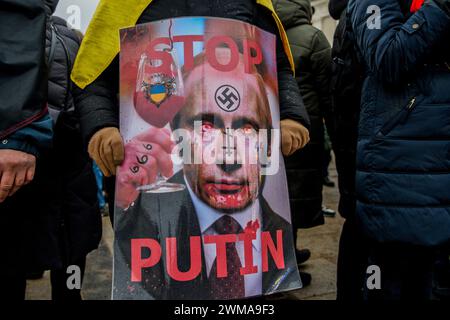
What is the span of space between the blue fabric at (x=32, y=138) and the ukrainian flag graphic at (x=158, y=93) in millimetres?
382

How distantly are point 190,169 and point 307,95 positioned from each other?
67.2 inches

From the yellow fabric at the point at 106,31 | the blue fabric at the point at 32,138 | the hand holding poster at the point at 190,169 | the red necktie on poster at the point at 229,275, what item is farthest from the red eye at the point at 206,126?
the blue fabric at the point at 32,138

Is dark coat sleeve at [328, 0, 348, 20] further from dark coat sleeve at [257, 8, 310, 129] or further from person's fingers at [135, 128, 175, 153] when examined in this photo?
person's fingers at [135, 128, 175, 153]

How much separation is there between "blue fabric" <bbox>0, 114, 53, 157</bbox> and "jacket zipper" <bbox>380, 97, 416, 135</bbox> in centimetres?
121

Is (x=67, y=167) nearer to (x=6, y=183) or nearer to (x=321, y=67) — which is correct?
(x=6, y=183)

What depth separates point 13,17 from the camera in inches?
56.1

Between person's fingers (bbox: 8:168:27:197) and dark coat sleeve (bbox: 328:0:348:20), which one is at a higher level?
dark coat sleeve (bbox: 328:0:348:20)

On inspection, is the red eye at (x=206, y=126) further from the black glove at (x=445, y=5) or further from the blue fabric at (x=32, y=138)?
the black glove at (x=445, y=5)

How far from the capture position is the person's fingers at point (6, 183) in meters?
1.38

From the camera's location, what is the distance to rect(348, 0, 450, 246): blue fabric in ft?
5.69

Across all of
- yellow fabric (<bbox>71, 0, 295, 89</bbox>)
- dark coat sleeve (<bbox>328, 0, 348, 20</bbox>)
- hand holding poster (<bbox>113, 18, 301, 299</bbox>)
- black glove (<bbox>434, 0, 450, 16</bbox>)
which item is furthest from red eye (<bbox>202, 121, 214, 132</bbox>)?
dark coat sleeve (<bbox>328, 0, 348, 20</bbox>)
